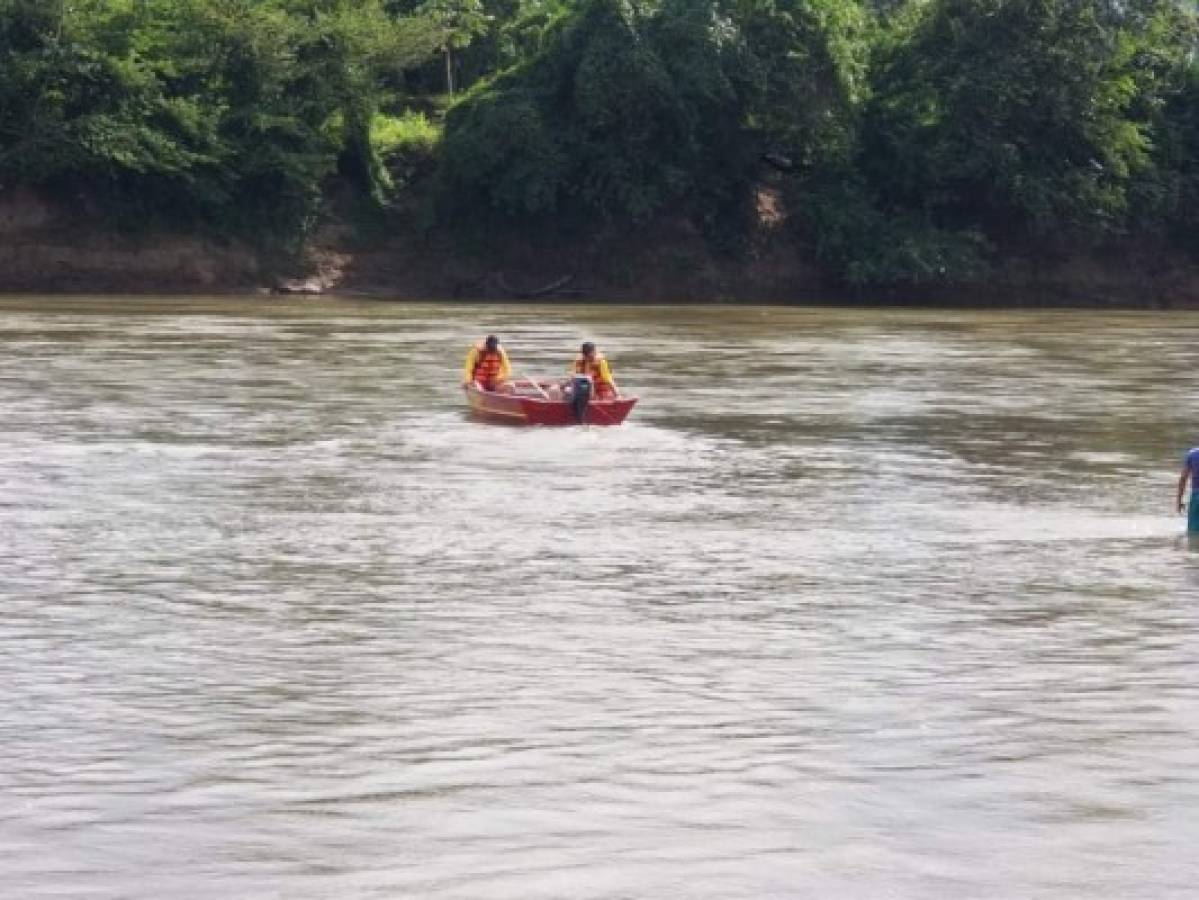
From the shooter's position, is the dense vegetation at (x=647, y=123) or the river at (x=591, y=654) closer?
the river at (x=591, y=654)

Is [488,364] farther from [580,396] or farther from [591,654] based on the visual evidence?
[591,654]

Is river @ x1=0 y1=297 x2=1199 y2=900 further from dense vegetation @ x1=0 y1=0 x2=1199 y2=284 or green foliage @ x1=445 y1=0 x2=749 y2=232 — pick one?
green foliage @ x1=445 y1=0 x2=749 y2=232

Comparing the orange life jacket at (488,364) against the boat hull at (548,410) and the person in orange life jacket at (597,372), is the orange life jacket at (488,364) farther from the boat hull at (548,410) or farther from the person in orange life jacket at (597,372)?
the person in orange life jacket at (597,372)

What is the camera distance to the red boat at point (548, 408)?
26.2 meters

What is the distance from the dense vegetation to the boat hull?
31301mm

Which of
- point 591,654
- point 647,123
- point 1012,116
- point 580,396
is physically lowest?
point 591,654

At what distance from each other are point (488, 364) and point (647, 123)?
1235 inches

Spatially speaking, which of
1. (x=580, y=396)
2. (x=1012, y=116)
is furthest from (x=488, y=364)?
(x=1012, y=116)

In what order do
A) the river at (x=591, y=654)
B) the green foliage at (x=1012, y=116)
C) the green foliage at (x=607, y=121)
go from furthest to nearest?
the green foliage at (x=1012, y=116)
the green foliage at (x=607, y=121)
the river at (x=591, y=654)

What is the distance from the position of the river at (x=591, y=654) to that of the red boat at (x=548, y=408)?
0.28m

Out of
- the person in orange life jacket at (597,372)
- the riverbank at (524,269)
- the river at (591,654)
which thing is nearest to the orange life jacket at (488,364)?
the river at (591,654)

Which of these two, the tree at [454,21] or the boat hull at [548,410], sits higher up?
the tree at [454,21]

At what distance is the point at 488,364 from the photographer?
28.7 meters

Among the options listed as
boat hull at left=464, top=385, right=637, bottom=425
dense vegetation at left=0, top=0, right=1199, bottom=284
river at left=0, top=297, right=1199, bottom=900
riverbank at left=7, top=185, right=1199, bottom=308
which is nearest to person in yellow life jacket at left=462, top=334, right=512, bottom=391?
river at left=0, top=297, right=1199, bottom=900
